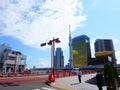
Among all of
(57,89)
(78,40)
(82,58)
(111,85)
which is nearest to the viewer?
(111,85)

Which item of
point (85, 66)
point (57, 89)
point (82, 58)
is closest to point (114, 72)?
point (57, 89)

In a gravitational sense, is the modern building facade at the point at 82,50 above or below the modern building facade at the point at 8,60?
above

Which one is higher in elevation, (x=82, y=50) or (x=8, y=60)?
(x=82, y=50)

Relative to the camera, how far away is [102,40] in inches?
5901

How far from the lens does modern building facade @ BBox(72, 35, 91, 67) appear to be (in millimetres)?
136625

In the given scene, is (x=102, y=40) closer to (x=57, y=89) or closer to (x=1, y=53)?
(x=1, y=53)

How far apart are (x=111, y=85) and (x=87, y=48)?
444 ft

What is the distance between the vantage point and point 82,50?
14500 cm

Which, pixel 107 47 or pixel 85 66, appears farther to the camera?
pixel 107 47

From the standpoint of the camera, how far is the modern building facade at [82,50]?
137 metres

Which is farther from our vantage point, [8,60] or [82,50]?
[82,50]

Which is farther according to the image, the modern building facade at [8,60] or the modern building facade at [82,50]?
the modern building facade at [82,50]

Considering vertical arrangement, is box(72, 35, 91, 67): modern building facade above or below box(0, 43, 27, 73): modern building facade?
above

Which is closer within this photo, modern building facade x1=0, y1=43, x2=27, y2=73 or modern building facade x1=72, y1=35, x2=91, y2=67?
modern building facade x1=0, y1=43, x2=27, y2=73
